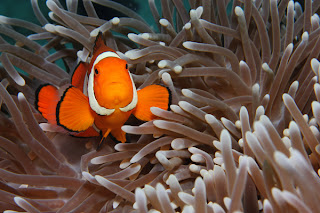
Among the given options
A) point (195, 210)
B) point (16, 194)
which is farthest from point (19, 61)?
point (195, 210)

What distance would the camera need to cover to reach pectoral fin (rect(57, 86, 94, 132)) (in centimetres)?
110

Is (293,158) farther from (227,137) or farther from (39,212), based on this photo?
(39,212)

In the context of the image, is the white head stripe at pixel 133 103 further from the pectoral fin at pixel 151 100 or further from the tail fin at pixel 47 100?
the tail fin at pixel 47 100

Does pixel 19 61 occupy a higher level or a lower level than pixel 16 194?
higher

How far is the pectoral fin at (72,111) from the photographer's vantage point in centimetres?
110

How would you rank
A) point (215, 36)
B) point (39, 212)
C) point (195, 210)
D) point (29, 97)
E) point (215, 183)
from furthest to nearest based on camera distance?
1. point (29, 97)
2. point (215, 36)
3. point (39, 212)
4. point (215, 183)
5. point (195, 210)

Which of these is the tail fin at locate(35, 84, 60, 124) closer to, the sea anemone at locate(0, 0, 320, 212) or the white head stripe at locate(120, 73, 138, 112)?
the sea anemone at locate(0, 0, 320, 212)

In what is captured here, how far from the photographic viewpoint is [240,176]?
0.63 m

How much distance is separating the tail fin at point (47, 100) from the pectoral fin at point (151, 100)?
1.00 feet

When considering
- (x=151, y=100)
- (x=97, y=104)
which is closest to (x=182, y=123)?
(x=151, y=100)

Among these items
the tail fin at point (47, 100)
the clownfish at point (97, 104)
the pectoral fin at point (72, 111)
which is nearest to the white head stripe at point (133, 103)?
the clownfish at point (97, 104)

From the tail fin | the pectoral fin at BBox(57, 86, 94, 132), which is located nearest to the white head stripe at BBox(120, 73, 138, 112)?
the pectoral fin at BBox(57, 86, 94, 132)

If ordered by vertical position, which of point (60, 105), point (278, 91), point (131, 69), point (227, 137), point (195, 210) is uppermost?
point (131, 69)

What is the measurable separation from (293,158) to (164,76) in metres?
0.59
